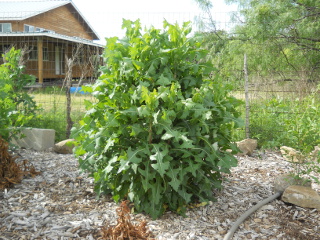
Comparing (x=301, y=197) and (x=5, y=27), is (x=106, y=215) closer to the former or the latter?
(x=301, y=197)

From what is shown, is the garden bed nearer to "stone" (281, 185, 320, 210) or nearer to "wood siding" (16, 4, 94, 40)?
"stone" (281, 185, 320, 210)

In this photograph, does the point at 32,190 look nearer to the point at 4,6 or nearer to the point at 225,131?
the point at 225,131

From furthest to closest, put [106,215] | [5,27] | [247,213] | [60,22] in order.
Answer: [60,22]
[5,27]
[247,213]
[106,215]

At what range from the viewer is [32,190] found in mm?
4105

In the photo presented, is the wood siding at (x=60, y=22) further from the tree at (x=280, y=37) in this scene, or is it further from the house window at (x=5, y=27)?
the tree at (x=280, y=37)

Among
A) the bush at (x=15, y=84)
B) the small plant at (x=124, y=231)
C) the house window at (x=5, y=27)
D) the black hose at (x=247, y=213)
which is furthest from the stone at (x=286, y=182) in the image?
the house window at (x=5, y=27)

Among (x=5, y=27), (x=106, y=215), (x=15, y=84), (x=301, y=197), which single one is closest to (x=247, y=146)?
(x=301, y=197)

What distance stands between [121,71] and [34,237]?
1.73 meters

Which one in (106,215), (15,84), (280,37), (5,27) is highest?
(5,27)

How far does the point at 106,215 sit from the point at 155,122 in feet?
3.72

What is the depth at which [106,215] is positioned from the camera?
3535mm

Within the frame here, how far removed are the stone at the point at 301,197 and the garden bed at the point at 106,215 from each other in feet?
0.21

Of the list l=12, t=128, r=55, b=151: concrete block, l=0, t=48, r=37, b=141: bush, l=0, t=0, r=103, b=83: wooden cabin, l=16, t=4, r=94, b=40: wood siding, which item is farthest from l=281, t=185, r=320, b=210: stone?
l=16, t=4, r=94, b=40: wood siding

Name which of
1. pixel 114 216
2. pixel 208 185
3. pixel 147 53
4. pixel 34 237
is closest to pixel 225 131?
pixel 208 185
